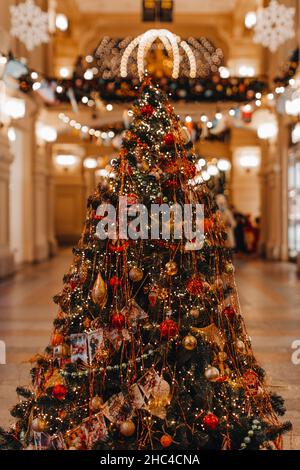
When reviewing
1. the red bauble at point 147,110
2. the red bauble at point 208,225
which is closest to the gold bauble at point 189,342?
the red bauble at point 208,225

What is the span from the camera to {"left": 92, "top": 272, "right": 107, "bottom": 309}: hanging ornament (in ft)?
8.52

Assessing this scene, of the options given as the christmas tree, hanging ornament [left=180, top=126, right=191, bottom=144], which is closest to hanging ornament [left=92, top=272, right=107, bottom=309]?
the christmas tree

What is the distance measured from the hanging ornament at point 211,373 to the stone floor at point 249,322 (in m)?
0.50

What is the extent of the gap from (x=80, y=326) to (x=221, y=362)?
636 millimetres

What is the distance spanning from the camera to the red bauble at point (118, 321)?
101 inches

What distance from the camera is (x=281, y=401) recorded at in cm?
295

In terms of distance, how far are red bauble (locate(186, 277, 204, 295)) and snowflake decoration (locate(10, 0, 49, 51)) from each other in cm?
913

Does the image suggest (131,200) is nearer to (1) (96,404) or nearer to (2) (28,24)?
(1) (96,404)

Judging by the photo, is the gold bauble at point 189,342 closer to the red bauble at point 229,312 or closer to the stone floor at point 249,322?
the red bauble at point 229,312

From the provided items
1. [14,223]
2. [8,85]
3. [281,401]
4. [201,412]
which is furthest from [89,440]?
[14,223]

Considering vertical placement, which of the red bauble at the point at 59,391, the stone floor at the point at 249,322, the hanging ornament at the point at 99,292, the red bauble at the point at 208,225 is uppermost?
the red bauble at the point at 208,225

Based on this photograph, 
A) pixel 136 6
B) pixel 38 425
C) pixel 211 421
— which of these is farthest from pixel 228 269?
pixel 136 6

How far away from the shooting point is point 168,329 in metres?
2.54

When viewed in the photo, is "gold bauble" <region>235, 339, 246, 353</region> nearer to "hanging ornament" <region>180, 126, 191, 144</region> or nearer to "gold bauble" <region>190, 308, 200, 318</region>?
"gold bauble" <region>190, 308, 200, 318</region>
